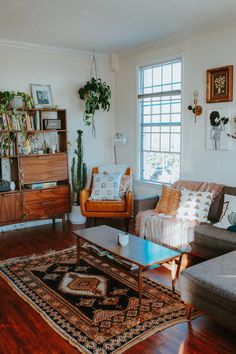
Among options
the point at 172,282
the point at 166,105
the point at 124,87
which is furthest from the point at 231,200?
the point at 124,87

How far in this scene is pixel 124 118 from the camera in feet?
19.0

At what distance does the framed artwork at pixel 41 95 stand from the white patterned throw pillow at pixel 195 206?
2.57 metres

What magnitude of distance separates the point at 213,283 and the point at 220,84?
8.78 feet

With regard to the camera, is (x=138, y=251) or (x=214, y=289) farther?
(x=138, y=251)

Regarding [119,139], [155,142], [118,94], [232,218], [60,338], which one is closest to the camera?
[60,338]

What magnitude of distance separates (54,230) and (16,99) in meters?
1.92

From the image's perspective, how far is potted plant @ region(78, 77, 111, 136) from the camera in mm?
5390

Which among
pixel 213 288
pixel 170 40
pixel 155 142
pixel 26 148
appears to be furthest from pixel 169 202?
pixel 170 40

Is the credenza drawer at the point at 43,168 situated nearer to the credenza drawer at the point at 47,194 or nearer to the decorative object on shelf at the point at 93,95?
the credenza drawer at the point at 47,194

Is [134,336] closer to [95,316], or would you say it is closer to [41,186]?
[95,316]

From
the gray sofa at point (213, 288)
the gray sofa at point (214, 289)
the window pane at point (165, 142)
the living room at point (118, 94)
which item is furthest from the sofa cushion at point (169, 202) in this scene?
the gray sofa at point (214, 289)

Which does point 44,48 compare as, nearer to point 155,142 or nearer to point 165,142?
point 155,142

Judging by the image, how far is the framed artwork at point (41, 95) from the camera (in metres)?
5.12

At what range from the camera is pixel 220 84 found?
13.8 ft
